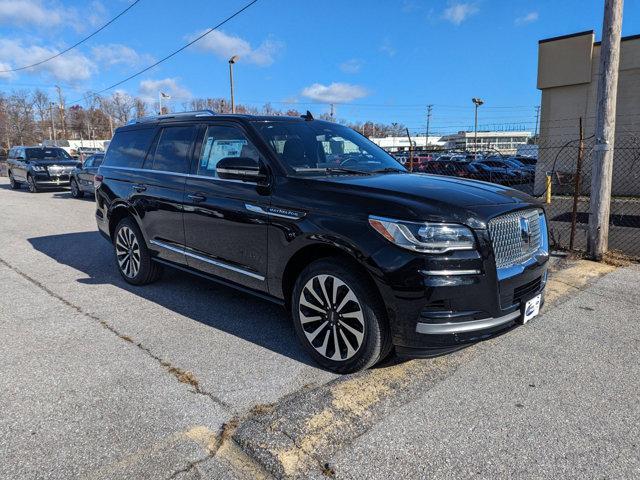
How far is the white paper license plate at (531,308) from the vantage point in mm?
3303

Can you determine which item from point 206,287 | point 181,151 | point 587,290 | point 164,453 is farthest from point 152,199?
point 587,290

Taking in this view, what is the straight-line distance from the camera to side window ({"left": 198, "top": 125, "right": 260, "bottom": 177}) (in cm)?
416

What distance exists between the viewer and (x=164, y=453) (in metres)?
2.59

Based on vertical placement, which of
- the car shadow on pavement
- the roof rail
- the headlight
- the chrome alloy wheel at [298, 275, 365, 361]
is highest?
the roof rail

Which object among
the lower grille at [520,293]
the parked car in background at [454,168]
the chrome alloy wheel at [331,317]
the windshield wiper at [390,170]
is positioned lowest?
the chrome alloy wheel at [331,317]

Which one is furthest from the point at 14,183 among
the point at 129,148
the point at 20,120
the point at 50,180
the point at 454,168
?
the point at 20,120

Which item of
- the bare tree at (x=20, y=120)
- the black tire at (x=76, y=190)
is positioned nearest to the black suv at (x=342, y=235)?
the black tire at (x=76, y=190)

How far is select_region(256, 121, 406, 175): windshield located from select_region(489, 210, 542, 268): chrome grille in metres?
1.35

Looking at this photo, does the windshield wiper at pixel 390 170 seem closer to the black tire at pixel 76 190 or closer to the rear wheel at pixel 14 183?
the black tire at pixel 76 190

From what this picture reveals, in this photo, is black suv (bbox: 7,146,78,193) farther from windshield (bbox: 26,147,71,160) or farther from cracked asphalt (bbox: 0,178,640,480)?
cracked asphalt (bbox: 0,178,640,480)

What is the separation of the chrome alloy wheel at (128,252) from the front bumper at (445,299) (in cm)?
355

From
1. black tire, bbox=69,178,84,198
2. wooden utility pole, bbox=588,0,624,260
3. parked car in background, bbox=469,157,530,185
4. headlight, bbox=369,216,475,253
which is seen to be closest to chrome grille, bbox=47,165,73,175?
black tire, bbox=69,178,84,198

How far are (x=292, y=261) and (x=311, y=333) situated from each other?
56 centimetres

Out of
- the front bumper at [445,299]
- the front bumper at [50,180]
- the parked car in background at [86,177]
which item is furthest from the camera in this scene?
the front bumper at [50,180]
